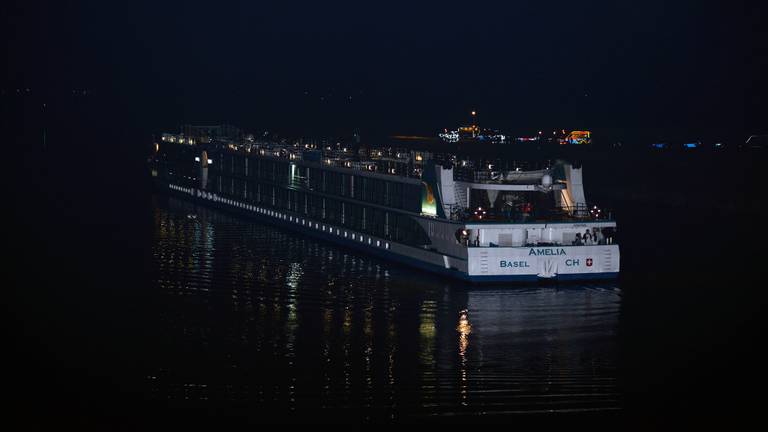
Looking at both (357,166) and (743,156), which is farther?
(743,156)

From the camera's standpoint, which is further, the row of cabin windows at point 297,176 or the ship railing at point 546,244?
the row of cabin windows at point 297,176

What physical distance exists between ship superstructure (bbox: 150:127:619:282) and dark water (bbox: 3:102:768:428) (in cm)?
86

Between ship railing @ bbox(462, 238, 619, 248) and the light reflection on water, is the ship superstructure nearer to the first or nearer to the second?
ship railing @ bbox(462, 238, 619, 248)

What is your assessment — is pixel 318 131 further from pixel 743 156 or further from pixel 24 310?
pixel 24 310

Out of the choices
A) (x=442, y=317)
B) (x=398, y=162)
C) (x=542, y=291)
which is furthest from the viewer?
(x=398, y=162)

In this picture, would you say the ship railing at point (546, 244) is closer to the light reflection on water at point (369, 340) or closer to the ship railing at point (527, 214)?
the ship railing at point (527, 214)

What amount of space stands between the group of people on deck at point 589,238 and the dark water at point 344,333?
1603mm

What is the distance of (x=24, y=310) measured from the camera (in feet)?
119

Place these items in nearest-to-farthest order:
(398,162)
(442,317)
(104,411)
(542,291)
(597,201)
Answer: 1. (104,411)
2. (442,317)
3. (542,291)
4. (398,162)
5. (597,201)

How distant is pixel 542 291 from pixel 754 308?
6478mm

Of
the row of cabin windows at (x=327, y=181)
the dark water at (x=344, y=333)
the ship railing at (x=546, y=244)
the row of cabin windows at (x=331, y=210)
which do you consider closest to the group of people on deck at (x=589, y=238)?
the ship railing at (x=546, y=244)

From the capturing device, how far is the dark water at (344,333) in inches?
1038

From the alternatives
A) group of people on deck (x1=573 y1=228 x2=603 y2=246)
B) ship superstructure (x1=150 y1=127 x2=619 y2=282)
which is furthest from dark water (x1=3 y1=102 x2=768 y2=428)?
group of people on deck (x1=573 y1=228 x2=603 y2=246)

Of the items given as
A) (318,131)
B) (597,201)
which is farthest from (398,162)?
(318,131)
